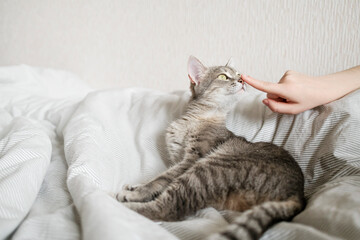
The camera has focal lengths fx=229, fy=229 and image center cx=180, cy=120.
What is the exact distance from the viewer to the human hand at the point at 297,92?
99cm

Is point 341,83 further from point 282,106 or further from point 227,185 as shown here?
point 227,185

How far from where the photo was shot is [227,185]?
882 mm

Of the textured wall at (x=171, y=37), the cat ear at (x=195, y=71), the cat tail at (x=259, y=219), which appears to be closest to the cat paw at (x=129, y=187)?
the cat tail at (x=259, y=219)

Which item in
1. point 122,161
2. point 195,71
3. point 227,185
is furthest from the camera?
point 195,71

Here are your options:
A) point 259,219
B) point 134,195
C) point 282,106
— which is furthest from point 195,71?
point 259,219

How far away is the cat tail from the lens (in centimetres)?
59

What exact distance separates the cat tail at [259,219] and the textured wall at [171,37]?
1.05m

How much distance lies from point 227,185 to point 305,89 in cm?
53

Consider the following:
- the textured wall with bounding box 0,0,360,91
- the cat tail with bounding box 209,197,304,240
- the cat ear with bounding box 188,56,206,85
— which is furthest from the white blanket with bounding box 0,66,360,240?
the textured wall with bounding box 0,0,360,91

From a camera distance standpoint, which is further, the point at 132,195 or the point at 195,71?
the point at 195,71

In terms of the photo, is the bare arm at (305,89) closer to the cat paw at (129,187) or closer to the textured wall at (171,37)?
the textured wall at (171,37)

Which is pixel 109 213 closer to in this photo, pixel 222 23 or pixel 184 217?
pixel 184 217

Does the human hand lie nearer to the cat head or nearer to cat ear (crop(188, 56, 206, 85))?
the cat head

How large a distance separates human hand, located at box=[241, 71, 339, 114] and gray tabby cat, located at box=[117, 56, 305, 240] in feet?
0.66
